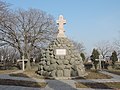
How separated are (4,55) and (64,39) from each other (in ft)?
192

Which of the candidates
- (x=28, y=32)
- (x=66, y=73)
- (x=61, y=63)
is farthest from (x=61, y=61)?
(x=28, y=32)

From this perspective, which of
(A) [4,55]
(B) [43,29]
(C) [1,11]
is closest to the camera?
(C) [1,11]

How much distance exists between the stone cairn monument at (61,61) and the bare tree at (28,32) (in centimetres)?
1647

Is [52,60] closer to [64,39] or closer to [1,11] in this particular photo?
[64,39]

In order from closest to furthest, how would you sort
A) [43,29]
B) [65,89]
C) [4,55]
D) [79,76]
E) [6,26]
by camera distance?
[65,89] → [79,76] → [6,26] → [43,29] → [4,55]

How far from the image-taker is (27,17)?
3772 centimetres

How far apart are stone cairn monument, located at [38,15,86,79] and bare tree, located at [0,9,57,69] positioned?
54.0 ft

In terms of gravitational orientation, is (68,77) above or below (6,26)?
below

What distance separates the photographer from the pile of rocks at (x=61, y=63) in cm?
1840

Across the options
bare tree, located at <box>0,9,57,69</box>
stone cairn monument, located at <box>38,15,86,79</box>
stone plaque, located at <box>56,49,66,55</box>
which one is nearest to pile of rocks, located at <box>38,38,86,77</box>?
stone cairn monument, located at <box>38,15,86,79</box>

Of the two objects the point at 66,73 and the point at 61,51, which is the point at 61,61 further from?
the point at 66,73

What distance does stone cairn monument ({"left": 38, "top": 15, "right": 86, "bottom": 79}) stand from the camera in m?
18.4

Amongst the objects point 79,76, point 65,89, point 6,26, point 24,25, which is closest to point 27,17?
point 24,25

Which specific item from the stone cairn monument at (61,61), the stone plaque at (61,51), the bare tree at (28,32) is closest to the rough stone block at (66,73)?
the stone cairn monument at (61,61)
